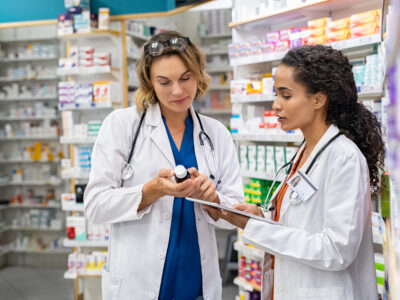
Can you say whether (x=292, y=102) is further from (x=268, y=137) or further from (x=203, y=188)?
(x=268, y=137)

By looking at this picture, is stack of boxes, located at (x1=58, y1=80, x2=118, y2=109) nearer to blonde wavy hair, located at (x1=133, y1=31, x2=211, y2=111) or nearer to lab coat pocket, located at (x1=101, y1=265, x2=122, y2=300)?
blonde wavy hair, located at (x1=133, y1=31, x2=211, y2=111)

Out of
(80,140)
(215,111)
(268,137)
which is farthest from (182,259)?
(215,111)

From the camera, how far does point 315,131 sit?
1757 millimetres

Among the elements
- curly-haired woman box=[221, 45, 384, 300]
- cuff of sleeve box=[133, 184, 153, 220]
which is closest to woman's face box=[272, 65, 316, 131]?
curly-haired woman box=[221, 45, 384, 300]

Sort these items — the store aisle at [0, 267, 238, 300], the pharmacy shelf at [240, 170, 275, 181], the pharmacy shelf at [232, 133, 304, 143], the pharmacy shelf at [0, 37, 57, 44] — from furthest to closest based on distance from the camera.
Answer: the pharmacy shelf at [0, 37, 57, 44], the store aisle at [0, 267, 238, 300], the pharmacy shelf at [240, 170, 275, 181], the pharmacy shelf at [232, 133, 304, 143]

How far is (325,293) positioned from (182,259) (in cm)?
64

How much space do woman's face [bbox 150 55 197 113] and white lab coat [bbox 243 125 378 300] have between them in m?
0.64

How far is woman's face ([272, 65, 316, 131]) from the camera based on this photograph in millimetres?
1715

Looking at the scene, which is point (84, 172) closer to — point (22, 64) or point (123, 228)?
point (123, 228)

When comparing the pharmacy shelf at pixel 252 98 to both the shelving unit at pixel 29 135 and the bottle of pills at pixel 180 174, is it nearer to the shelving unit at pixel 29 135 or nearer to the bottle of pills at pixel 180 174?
the bottle of pills at pixel 180 174

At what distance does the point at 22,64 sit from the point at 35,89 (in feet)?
2.05

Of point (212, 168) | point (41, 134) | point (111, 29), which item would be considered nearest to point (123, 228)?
point (212, 168)

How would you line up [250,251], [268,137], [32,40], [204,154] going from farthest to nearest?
[32,40] < [250,251] < [268,137] < [204,154]

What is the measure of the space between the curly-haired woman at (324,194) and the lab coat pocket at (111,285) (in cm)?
61
